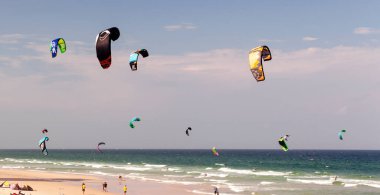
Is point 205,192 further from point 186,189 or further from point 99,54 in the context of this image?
point 99,54

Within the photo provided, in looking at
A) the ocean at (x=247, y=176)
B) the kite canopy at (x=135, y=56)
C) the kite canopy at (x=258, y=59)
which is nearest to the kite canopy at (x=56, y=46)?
the kite canopy at (x=135, y=56)

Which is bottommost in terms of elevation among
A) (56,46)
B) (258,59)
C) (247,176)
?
(247,176)

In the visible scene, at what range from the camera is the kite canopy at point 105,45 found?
1612 cm

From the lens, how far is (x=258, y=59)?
18.4 meters

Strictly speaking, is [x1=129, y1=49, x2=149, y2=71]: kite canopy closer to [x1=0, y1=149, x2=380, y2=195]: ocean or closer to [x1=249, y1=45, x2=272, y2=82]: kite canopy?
[x1=249, y1=45, x2=272, y2=82]: kite canopy

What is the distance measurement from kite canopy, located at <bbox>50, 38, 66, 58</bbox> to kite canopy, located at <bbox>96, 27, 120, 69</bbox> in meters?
5.00

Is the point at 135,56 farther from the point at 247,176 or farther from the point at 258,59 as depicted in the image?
the point at 247,176

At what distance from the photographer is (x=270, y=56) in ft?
62.1

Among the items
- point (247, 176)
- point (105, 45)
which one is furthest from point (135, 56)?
point (247, 176)

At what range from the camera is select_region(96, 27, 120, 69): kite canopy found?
1612cm

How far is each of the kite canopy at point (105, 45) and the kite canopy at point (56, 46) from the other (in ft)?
16.4

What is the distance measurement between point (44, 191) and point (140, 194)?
23.0ft

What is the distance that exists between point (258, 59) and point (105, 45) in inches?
243

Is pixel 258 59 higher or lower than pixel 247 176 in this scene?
higher
